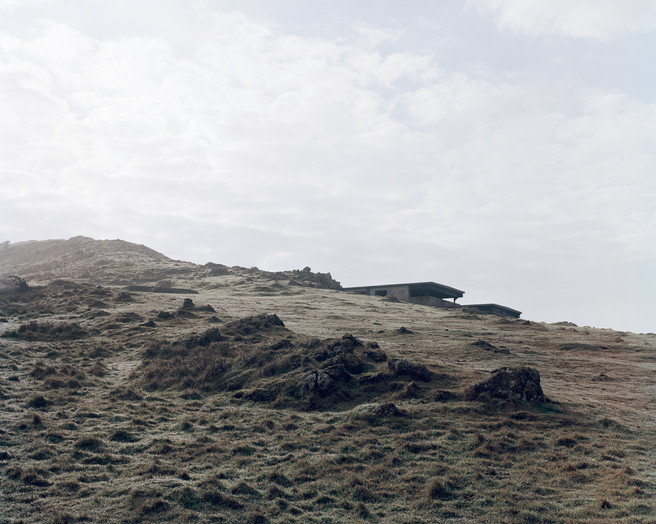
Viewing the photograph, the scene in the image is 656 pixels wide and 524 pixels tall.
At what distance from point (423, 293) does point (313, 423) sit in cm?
6235

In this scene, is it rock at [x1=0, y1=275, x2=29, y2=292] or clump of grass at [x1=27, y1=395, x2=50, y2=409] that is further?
rock at [x1=0, y1=275, x2=29, y2=292]

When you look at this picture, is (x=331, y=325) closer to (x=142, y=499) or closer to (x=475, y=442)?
(x=475, y=442)

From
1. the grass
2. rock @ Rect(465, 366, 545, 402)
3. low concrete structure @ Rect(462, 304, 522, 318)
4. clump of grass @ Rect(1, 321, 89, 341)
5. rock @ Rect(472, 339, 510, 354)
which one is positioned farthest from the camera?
low concrete structure @ Rect(462, 304, 522, 318)

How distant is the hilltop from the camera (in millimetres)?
16953

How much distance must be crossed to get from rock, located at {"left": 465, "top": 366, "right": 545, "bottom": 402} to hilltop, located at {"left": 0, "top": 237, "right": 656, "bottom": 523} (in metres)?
0.07

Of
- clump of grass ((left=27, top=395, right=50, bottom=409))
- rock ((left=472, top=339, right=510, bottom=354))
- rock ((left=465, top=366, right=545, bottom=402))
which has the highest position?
rock ((left=472, top=339, right=510, bottom=354))

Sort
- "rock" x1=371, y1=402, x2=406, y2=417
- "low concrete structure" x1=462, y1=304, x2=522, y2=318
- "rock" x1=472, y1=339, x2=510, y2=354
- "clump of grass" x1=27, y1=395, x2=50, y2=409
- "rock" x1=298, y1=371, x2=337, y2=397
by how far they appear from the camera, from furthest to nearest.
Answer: "low concrete structure" x1=462, y1=304, x2=522, y2=318, "rock" x1=472, y1=339, x2=510, y2=354, "rock" x1=298, y1=371, x2=337, y2=397, "clump of grass" x1=27, y1=395, x2=50, y2=409, "rock" x1=371, y1=402, x2=406, y2=417

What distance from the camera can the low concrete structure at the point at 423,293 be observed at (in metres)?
83.9

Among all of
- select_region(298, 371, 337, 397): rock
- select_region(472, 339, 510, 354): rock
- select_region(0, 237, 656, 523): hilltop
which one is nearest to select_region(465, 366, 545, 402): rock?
select_region(0, 237, 656, 523): hilltop

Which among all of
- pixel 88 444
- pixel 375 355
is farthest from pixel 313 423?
pixel 375 355

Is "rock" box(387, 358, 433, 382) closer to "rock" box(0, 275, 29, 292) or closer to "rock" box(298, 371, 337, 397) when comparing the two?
"rock" box(298, 371, 337, 397)

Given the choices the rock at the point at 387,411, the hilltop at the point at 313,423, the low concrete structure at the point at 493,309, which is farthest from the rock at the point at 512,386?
the low concrete structure at the point at 493,309

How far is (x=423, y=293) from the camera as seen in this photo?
8456cm

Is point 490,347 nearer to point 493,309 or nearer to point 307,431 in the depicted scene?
point 307,431
